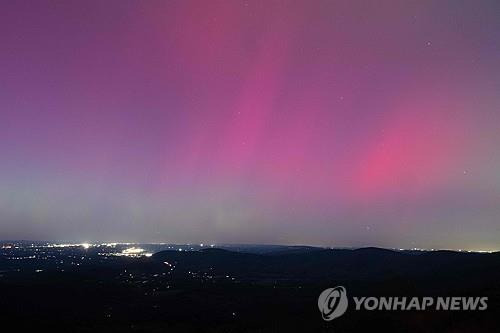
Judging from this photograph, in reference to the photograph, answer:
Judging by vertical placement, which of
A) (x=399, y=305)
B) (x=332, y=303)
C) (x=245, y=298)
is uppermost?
(x=399, y=305)

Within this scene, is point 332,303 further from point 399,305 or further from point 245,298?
point 245,298

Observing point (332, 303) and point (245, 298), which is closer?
point (332, 303)

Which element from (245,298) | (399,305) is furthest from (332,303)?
(245,298)

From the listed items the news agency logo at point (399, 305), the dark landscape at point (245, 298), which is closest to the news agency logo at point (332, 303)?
the news agency logo at point (399, 305)

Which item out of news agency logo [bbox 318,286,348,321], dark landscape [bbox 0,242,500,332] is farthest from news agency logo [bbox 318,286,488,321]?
dark landscape [bbox 0,242,500,332]

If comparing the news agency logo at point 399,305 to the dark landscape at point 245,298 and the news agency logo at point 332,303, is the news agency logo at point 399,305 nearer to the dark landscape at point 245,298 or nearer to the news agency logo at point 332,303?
the news agency logo at point 332,303

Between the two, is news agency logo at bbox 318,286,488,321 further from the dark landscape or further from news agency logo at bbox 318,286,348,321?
the dark landscape

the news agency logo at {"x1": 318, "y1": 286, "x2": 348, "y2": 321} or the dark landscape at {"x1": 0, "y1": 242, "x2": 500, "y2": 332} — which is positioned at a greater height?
the news agency logo at {"x1": 318, "y1": 286, "x2": 348, "y2": 321}

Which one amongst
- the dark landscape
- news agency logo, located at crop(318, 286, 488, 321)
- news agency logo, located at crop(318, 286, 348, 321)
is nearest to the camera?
news agency logo, located at crop(318, 286, 488, 321)

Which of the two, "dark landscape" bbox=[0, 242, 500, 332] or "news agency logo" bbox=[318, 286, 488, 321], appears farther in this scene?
"dark landscape" bbox=[0, 242, 500, 332]

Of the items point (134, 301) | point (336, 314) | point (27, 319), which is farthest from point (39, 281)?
point (336, 314)
